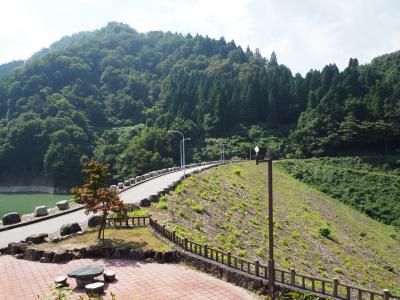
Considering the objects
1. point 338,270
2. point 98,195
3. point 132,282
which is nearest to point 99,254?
point 98,195

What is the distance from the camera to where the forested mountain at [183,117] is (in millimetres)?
80938

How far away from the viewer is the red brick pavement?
15.1 meters

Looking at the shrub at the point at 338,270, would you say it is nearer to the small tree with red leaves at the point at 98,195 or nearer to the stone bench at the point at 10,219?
the small tree with red leaves at the point at 98,195

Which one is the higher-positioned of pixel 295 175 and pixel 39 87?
pixel 39 87

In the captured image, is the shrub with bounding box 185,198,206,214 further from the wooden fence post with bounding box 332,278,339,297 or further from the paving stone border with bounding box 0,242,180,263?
the wooden fence post with bounding box 332,278,339,297

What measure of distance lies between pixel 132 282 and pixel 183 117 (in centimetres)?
9097

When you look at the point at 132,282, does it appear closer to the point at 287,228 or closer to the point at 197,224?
the point at 197,224

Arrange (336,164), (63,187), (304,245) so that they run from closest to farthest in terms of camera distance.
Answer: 1. (304,245)
2. (336,164)
3. (63,187)

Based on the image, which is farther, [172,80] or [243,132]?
[172,80]

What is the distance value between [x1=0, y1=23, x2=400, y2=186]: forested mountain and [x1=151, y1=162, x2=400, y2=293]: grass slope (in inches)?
1287

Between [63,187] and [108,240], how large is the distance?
7931cm

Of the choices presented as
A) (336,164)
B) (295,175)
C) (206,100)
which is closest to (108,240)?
(295,175)

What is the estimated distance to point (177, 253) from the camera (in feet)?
63.2

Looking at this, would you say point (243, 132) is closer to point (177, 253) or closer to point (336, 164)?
point (336, 164)
